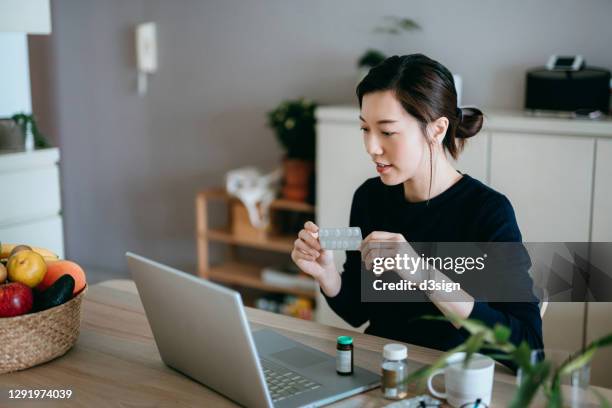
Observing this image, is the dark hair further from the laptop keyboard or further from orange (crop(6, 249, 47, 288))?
orange (crop(6, 249, 47, 288))

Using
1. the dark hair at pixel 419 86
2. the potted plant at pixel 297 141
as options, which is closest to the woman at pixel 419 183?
the dark hair at pixel 419 86

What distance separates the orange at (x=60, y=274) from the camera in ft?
4.90

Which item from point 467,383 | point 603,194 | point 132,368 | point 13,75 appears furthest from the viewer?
point 13,75

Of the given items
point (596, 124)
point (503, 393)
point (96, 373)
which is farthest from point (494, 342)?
point (596, 124)

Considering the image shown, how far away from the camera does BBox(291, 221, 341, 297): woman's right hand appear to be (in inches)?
60.4

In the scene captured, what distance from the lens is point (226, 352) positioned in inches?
47.0

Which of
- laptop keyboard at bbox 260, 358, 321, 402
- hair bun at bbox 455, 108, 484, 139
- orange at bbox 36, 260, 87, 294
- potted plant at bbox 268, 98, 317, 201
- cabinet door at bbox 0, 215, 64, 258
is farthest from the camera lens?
potted plant at bbox 268, 98, 317, 201

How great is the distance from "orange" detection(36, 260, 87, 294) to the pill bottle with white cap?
0.65m

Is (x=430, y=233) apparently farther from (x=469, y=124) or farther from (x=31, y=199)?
(x=31, y=199)

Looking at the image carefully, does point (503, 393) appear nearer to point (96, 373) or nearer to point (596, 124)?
point (96, 373)

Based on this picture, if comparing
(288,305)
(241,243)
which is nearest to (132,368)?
(288,305)

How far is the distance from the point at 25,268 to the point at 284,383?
1.84ft

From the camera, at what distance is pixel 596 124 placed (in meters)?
2.50

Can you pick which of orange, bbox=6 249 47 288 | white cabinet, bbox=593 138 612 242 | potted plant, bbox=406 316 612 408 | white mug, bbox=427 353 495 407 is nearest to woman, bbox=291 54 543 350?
white mug, bbox=427 353 495 407
